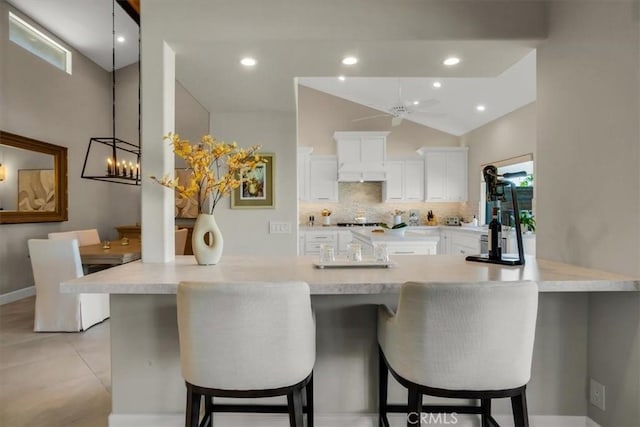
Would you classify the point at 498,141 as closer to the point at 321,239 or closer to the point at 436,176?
the point at 436,176

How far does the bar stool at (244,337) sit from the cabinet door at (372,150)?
5.86 metres

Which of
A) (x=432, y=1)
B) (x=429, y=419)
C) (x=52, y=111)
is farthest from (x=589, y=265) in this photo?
(x=52, y=111)

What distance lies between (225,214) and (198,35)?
76.9 inches

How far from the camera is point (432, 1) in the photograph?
1.95 m

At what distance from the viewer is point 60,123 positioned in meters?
5.27

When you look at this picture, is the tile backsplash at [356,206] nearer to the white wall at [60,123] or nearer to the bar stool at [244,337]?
the white wall at [60,123]

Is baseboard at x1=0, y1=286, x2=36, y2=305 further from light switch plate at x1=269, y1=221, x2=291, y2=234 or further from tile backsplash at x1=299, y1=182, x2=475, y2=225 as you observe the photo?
tile backsplash at x1=299, y1=182, x2=475, y2=225

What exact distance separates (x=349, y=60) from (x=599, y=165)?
1.46 m

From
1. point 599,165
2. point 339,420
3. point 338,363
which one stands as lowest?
point 339,420

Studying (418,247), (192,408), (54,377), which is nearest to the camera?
(192,408)

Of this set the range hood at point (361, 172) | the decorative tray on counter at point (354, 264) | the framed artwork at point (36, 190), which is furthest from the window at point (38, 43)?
the decorative tray on counter at point (354, 264)

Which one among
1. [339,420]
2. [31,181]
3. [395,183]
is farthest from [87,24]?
[339,420]

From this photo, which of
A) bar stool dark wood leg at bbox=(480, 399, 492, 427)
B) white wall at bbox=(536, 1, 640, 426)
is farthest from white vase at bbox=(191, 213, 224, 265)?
white wall at bbox=(536, 1, 640, 426)

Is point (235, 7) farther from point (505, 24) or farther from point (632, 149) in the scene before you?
point (632, 149)
